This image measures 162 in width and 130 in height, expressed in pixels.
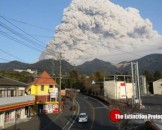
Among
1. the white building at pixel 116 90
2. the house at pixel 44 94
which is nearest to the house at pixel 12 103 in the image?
the house at pixel 44 94

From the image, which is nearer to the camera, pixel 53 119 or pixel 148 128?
pixel 148 128

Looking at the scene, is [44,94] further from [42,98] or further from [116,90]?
[116,90]

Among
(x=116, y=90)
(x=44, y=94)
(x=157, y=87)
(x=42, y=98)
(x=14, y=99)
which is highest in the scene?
(x=157, y=87)

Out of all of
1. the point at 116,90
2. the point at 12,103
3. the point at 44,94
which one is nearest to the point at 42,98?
the point at 44,94

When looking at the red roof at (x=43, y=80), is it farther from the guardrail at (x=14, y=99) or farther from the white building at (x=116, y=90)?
the white building at (x=116, y=90)

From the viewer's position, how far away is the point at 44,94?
82.0 m

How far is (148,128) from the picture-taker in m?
16.0

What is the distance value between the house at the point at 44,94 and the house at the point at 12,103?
285 inches

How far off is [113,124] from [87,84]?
85.4 m

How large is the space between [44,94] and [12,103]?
25768mm

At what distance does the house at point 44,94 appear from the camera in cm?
7999

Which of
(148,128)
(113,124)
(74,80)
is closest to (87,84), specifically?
(74,80)

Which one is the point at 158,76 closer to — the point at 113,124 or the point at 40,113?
the point at 40,113

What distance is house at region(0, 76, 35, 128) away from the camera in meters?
52.8
